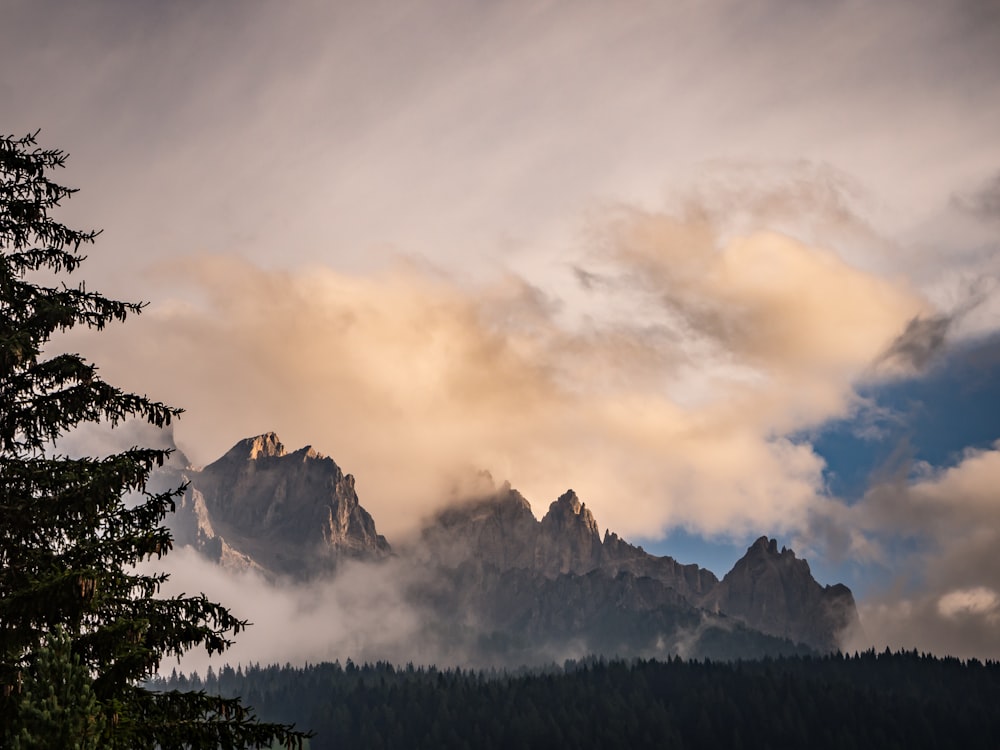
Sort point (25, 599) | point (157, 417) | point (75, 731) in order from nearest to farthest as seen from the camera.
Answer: point (75, 731)
point (25, 599)
point (157, 417)

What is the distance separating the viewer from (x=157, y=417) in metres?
24.2

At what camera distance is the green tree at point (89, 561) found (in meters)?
20.5

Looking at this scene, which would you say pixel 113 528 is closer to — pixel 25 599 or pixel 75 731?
pixel 25 599

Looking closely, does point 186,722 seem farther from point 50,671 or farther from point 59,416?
A: point 59,416

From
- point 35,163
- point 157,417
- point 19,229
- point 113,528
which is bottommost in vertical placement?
point 113,528

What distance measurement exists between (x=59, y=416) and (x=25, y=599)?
490cm

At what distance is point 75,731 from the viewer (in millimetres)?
18453

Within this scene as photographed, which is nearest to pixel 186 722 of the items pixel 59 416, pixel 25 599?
pixel 25 599

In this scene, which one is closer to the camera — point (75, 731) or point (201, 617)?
point (75, 731)

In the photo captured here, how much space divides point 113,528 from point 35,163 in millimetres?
10482

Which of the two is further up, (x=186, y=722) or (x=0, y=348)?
(x=0, y=348)

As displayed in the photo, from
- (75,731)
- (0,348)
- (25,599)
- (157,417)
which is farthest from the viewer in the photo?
(157,417)

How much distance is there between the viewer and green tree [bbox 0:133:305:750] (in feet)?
67.2

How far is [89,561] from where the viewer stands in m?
21.6
